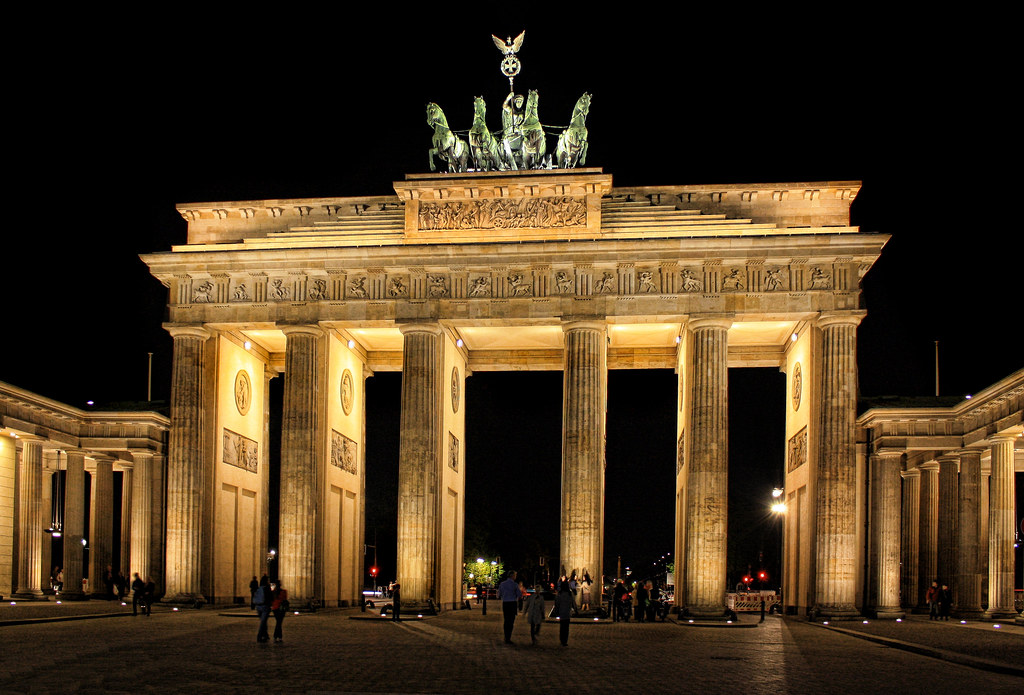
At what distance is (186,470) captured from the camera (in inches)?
1713

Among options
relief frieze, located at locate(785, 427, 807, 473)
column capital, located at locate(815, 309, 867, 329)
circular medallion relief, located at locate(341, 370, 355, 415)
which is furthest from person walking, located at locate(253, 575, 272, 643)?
relief frieze, located at locate(785, 427, 807, 473)

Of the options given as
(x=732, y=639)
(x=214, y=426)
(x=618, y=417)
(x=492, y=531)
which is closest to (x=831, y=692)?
(x=732, y=639)

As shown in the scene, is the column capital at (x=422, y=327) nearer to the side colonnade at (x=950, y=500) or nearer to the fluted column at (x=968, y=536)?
the side colonnade at (x=950, y=500)

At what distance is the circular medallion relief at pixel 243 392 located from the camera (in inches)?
1881

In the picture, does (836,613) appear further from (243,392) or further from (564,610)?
(243,392)

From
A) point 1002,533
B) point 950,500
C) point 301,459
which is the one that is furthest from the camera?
point 950,500

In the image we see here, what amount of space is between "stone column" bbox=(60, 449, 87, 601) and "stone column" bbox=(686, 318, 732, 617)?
2788cm

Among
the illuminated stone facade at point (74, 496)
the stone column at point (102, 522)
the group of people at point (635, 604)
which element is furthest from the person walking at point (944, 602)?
the stone column at point (102, 522)

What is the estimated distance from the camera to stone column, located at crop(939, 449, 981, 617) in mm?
43438

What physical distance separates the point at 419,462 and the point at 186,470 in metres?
9.52

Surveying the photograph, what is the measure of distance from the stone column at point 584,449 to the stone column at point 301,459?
10052 millimetres

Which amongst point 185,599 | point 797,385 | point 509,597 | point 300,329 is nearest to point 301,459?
point 300,329

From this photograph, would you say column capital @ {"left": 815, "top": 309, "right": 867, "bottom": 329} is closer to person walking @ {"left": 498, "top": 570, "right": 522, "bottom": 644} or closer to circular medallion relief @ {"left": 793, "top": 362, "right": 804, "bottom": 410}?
circular medallion relief @ {"left": 793, "top": 362, "right": 804, "bottom": 410}

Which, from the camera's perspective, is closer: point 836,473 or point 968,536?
point 836,473
